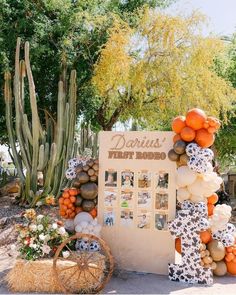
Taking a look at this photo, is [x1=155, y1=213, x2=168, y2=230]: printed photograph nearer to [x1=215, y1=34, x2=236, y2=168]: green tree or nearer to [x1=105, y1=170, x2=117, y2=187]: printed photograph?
[x1=105, y1=170, x2=117, y2=187]: printed photograph

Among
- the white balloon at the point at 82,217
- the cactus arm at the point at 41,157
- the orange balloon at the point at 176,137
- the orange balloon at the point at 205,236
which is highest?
the orange balloon at the point at 176,137

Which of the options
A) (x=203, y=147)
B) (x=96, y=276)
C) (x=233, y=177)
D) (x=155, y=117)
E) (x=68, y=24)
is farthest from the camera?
(x=233, y=177)

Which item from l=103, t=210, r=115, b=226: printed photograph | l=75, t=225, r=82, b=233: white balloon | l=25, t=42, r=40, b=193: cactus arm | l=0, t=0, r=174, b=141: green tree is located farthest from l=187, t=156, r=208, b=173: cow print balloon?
l=0, t=0, r=174, b=141: green tree

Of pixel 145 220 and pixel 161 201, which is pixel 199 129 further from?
pixel 145 220

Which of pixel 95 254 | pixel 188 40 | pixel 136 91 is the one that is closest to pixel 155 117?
pixel 136 91

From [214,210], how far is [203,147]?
1.05m

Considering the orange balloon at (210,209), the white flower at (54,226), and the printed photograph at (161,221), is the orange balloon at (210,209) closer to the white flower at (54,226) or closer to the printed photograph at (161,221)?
the printed photograph at (161,221)

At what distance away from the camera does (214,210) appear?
21.6 ft

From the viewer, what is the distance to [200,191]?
6.25 m

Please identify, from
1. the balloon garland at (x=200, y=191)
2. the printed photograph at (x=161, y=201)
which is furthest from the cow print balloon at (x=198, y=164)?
the printed photograph at (x=161, y=201)

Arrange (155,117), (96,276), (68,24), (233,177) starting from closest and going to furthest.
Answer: (96,276), (68,24), (155,117), (233,177)

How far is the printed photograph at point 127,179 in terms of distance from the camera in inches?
261

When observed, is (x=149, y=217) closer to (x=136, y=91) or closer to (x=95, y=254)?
(x=95, y=254)

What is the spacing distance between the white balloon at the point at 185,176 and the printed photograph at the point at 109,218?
1.21 meters
